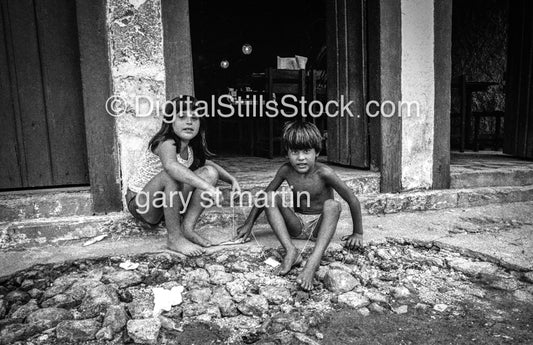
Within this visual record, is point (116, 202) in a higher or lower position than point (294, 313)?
higher

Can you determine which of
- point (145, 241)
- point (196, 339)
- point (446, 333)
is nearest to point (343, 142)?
point (145, 241)

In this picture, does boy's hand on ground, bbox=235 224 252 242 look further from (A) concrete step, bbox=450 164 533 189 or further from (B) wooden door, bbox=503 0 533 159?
(B) wooden door, bbox=503 0 533 159

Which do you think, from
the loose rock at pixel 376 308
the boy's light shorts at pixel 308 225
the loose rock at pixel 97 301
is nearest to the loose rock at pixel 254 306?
the loose rock at pixel 376 308

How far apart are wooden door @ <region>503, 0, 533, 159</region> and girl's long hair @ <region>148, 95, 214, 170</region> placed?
3903 millimetres

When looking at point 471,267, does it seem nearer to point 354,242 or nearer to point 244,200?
point 354,242

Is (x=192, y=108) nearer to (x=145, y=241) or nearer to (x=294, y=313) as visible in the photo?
(x=145, y=241)

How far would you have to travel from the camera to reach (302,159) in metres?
2.32

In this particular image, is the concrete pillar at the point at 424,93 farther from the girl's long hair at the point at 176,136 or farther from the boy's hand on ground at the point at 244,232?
the girl's long hair at the point at 176,136

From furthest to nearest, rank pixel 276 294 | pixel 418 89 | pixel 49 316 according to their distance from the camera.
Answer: pixel 418 89 → pixel 276 294 → pixel 49 316

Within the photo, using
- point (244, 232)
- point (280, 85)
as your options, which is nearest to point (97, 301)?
point (244, 232)

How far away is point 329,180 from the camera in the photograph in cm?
243

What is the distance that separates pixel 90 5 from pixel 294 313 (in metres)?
2.45

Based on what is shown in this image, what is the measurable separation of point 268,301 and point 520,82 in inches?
169

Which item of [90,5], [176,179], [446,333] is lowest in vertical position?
[446,333]
